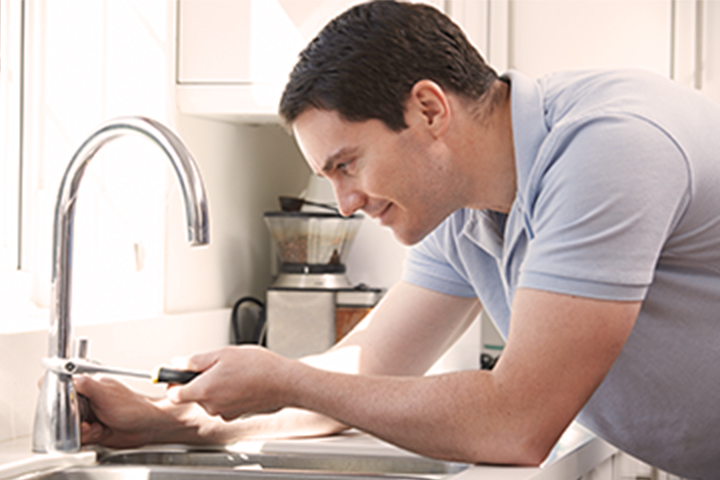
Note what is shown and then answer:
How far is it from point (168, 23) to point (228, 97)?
190mm

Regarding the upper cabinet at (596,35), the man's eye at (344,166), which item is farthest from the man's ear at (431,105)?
the upper cabinet at (596,35)

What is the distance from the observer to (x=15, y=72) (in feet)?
5.71

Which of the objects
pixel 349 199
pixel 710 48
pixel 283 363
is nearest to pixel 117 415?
pixel 283 363

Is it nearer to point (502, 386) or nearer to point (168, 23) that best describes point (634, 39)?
point (168, 23)

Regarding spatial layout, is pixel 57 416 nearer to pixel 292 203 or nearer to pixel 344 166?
pixel 344 166

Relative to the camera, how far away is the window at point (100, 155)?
174 centimetres

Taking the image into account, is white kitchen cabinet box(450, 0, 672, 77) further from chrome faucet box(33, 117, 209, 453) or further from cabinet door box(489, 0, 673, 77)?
chrome faucet box(33, 117, 209, 453)

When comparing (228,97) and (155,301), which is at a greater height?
(228,97)

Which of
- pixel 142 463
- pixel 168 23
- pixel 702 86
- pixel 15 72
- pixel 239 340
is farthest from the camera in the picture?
pixel 702 86

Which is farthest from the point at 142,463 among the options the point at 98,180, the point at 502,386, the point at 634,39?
the point at 634,39

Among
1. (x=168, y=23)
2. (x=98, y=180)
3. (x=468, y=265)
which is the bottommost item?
(x=468, y=265)

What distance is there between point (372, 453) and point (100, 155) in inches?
36.2

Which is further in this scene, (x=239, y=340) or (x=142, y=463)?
(x=239, y=340)

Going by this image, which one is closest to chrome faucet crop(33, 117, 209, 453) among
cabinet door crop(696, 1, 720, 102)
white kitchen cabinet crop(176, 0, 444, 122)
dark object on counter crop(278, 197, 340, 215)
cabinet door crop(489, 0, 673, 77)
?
white kitchen cabinet crop(176, 0, 444, 122)
